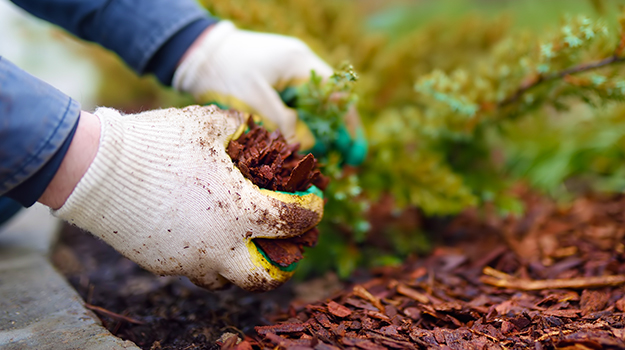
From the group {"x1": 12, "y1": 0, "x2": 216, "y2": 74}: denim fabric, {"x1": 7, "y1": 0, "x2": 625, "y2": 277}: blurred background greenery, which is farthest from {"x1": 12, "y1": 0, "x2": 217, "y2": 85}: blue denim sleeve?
{"x1": 7, "y1": 0, "x2": 625, "y2": 277}: blurred background greenery

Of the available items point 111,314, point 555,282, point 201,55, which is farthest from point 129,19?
point 555,282

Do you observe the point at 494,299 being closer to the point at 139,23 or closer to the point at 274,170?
the point at 274,170

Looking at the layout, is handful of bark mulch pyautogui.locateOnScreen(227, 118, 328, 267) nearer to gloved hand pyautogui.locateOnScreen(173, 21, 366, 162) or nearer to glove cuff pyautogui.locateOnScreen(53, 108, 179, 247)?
glove cuff pyautogui.locateOnScreen(53, 108, 179, 247)

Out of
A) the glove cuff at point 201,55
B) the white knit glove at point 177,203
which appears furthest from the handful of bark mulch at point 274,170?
the glove cuff at point 201,55

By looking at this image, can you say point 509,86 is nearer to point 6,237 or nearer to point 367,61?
point 367,61

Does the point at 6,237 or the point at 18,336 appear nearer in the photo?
the point at 18,336

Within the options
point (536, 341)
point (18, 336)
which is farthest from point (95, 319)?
Result: point (536, 341)

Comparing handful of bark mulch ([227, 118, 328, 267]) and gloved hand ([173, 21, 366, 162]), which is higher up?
gloved hand ([173, 21, 366, 162])
